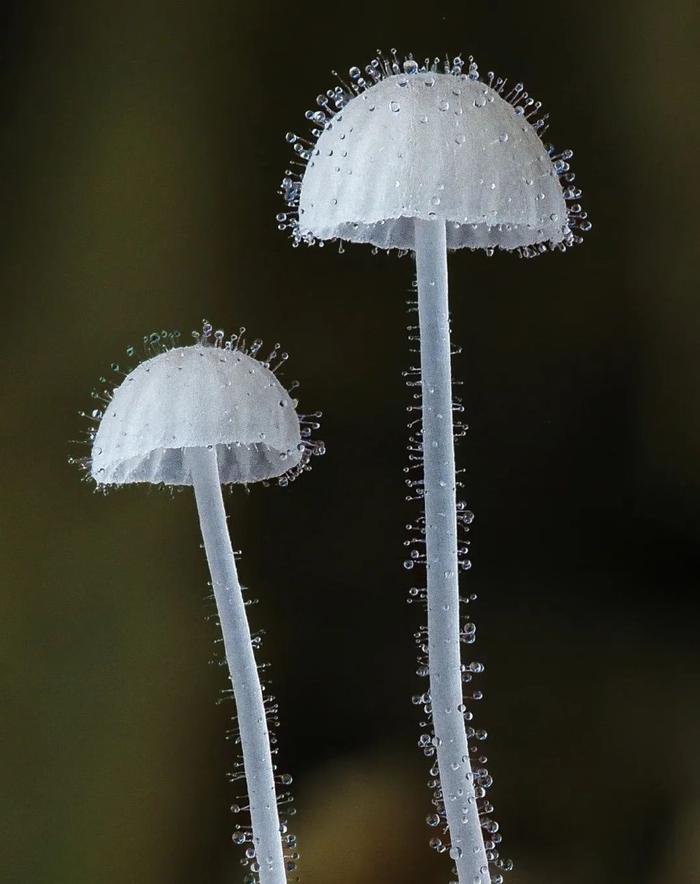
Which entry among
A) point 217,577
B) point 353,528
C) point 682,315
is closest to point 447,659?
point 217,577

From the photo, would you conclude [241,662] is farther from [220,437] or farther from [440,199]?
[440,199]

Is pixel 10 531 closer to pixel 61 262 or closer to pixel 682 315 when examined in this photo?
pixel 61 262

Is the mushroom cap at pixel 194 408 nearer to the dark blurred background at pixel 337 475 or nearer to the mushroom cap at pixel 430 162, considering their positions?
the mushroom cap at pixel 430 162

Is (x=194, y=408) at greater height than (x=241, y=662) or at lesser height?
greater

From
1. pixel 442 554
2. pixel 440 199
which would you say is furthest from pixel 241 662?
pixel 440 199

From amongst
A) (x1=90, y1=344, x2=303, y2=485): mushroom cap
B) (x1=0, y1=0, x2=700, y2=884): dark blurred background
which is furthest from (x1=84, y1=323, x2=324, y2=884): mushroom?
(x1=0, y1=0, x2=700, y2=884): dark blurred background

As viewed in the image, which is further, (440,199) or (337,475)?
(337,475)

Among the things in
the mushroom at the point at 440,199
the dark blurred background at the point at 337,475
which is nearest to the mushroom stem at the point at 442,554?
the mushroom at the point at 440,199
